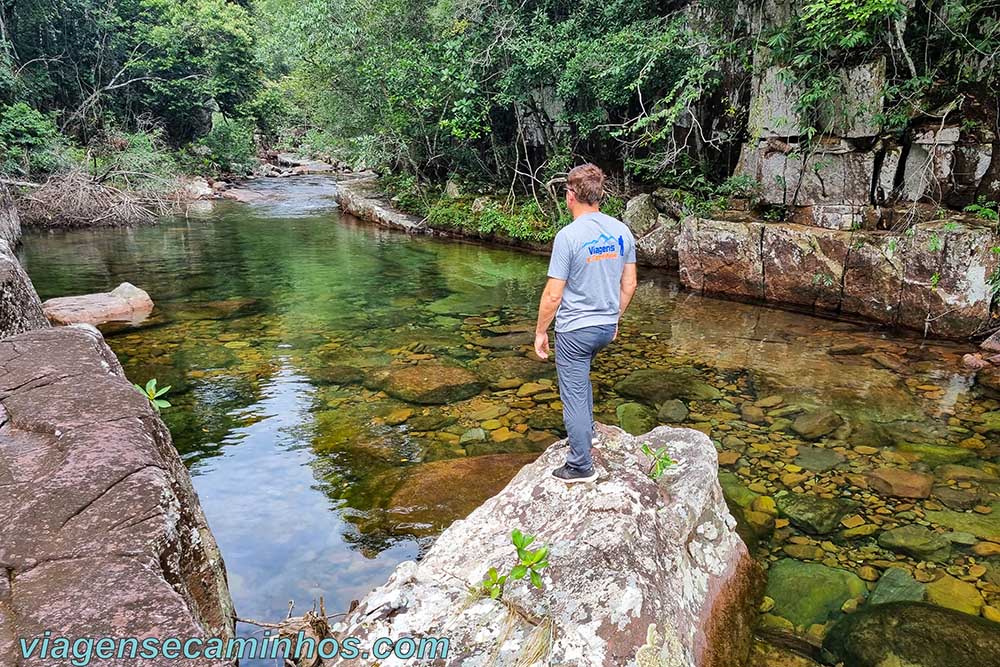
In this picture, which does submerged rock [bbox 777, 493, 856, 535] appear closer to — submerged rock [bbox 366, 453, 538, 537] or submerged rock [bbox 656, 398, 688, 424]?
submerged rock [bbox 656, 398, 688, 424]

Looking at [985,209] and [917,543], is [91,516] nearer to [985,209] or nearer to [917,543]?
[917,543]

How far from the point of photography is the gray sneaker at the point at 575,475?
3.64 meters

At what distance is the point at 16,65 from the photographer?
21234 mm

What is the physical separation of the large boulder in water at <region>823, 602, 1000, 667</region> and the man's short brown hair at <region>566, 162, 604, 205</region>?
2.78 m

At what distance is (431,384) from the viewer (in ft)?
24.1

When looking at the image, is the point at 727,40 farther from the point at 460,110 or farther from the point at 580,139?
the point at 460,110

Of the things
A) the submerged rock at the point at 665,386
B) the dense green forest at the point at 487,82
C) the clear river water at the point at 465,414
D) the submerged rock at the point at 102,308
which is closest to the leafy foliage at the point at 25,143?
the dense green forest at the point at 487,82

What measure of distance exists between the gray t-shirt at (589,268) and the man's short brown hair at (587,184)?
95mm

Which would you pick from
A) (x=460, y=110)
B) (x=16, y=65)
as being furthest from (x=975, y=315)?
(x=16, y=65)

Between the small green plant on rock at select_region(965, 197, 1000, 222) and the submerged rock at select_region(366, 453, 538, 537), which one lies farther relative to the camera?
the small green plant on rock at select_region(965, 197, 1000, 222)

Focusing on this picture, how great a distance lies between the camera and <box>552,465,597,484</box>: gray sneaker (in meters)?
3.64

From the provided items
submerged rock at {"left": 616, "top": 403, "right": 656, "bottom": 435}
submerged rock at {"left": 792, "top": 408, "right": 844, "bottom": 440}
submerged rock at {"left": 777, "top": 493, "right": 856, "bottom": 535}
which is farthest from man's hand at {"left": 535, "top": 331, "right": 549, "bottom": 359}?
submerged rock at {"left": 792, "top": 408, "right": 844, "bottom": 440}

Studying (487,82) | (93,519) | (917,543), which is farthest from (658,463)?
(487,82)

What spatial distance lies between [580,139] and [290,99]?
23.8 m
